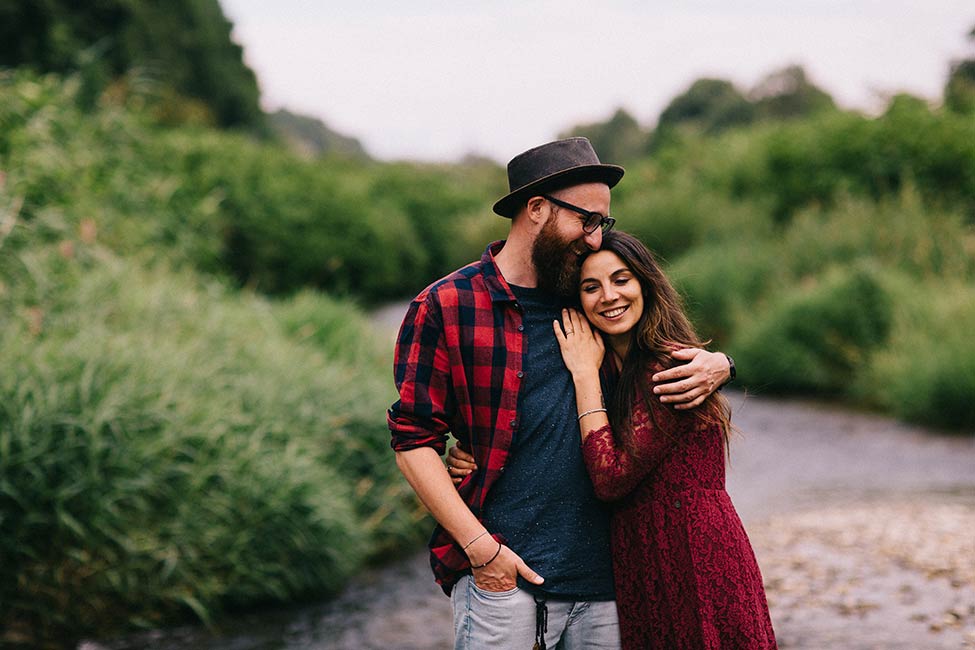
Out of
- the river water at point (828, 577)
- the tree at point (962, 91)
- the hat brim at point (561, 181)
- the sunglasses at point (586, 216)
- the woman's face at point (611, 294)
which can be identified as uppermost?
the tree at point (962, 91)

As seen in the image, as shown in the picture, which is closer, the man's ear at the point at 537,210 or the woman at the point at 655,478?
the woman at the point at 655,478

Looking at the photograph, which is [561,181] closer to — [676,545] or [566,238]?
[566,238]

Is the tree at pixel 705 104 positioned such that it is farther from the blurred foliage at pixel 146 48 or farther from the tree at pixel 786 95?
the blurred foliage at pixel 146 48

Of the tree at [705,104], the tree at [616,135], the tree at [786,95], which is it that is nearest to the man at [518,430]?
the tree at [786,95]

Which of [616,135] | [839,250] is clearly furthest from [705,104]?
[839,250]

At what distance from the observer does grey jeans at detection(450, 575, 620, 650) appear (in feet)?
7.97

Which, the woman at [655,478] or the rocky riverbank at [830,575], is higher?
the woman at [655,478]

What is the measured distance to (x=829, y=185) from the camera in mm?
16594

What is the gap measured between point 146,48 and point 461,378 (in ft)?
92.6

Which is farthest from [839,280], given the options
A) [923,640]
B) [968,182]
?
[923,640]

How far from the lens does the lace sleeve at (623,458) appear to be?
2414 mm

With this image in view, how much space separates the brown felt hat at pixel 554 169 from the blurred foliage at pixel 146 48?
9.22 m

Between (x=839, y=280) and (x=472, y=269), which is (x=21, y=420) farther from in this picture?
(x=839, y=280)

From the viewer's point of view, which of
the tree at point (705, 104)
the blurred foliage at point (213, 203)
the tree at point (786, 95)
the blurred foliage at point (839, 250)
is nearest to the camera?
the blurred foliage at point (213, 203)
